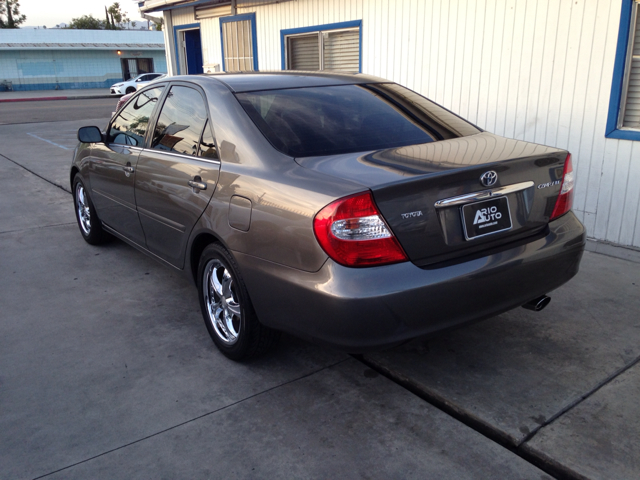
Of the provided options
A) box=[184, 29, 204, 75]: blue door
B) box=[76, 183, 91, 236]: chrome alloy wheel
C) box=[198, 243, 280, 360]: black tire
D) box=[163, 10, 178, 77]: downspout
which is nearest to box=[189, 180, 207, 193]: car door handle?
box=[198, 243, 280, 360]: black tire

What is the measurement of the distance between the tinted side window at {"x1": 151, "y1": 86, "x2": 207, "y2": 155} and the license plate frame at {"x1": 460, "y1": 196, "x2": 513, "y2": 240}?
179 cm

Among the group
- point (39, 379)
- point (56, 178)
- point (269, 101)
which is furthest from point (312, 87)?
point (56, 178)

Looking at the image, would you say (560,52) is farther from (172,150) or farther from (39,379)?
(39,379)

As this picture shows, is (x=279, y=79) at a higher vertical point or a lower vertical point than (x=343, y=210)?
higher

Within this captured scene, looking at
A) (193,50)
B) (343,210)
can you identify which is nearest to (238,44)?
(193,50)

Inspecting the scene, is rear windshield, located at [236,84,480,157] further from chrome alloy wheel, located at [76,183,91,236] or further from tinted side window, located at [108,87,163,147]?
chrome alloy wheel, located at [76,183,91,236]

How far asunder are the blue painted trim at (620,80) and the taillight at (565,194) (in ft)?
7.90

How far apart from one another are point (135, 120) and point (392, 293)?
298 centimetres

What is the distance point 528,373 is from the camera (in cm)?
329

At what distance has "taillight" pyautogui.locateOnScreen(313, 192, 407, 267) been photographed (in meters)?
2.57

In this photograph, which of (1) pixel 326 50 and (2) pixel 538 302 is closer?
(2) pixel 538 302

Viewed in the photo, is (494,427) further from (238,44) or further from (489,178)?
(238,44)

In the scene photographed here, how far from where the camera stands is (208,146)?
139 inches

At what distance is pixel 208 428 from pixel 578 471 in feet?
5.67
